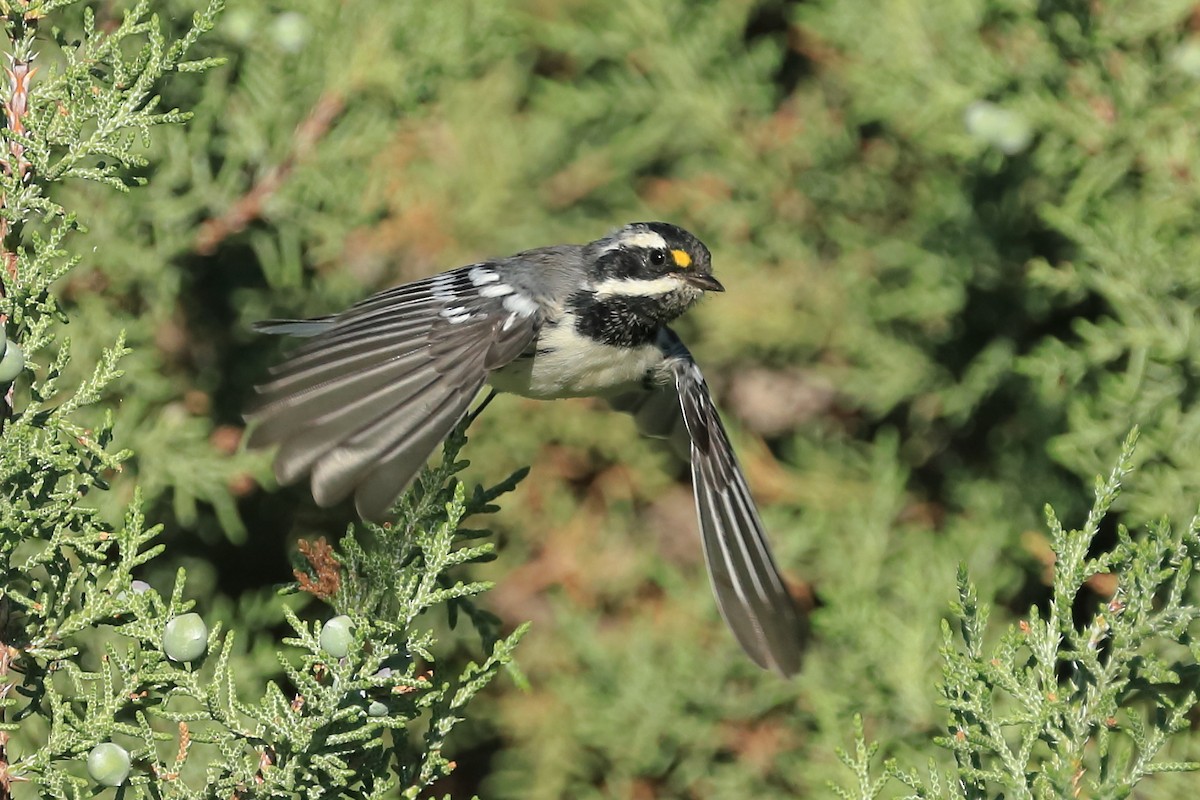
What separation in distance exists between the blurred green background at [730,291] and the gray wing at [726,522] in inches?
7.3

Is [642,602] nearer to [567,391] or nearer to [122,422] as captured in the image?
[567,391]

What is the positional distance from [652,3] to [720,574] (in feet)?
5.80

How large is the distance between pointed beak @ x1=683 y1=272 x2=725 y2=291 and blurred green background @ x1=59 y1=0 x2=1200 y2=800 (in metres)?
0.41

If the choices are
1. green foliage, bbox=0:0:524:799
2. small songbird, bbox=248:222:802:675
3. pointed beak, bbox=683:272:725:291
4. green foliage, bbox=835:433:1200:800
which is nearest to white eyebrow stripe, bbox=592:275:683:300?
small songbird, bbox=248:222:802:675

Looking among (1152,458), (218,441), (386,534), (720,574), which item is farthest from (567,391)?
(1152,458)

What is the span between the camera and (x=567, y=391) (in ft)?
11.8

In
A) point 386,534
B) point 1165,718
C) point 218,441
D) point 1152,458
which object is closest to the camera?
point 1165,718

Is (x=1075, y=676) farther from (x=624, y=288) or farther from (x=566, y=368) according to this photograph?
(x=624, y=288)

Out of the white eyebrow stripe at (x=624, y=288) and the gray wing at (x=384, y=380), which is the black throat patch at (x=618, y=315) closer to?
the white eyebrow stripe at (x=624, y=288)

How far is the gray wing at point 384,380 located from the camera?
2.60 meters

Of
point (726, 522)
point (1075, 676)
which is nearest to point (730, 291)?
point (726, 522)

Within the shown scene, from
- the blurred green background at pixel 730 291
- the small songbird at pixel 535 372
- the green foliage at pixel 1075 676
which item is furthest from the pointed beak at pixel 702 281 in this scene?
the green foliage at pixel 1075 676

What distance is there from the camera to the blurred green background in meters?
3.39

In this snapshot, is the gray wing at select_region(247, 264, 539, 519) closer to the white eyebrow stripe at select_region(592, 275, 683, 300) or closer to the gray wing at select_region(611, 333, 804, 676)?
the white eyebrow stripe at select_region(592, 275, 683, 300)
